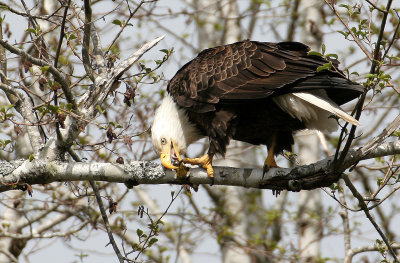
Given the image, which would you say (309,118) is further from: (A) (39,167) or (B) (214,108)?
(A) (39,167)

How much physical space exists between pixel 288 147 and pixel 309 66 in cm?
89

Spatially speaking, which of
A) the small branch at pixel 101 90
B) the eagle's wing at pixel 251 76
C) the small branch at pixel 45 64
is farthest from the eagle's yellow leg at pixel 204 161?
the small branch at pixel 45 64

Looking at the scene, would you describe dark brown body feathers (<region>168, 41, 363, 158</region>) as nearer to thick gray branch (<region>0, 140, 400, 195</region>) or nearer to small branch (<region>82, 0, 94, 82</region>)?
thick gray branch (<region>0, 140, 400, 195</region>)

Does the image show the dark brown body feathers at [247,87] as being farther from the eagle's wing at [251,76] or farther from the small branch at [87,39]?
the small branch at [87,39]

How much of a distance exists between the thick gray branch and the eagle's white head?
801 mm

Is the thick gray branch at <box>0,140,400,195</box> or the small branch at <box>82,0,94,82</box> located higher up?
the small branch at <box>82,0,94,82</box>

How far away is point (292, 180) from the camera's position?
13.3ft

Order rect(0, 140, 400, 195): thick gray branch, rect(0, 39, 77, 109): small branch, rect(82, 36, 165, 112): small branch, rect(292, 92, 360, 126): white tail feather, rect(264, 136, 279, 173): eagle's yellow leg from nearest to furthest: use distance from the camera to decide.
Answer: rect(0, 39, 77, 109): small branch < rect(0, 140, 400, 195): thick gray branch < rect(82, 36, 165, 112): small branch < rect(292, 92, 360, 126): white tail feather < rect(264, 136, 279, 173): eagle's yellow leg

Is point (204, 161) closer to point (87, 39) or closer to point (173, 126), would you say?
point (173, 126)

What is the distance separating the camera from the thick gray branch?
3.89 metres

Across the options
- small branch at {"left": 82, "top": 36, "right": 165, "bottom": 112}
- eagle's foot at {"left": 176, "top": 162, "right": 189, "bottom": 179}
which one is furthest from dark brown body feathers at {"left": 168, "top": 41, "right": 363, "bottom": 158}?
small branch at {"left": 82, "top": 36, "right": 165, "bottom": 112}

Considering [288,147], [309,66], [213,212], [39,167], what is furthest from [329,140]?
[39,167]

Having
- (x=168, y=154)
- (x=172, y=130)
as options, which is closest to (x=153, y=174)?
(x=168, y=154)

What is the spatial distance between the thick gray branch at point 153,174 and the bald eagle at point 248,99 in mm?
211
